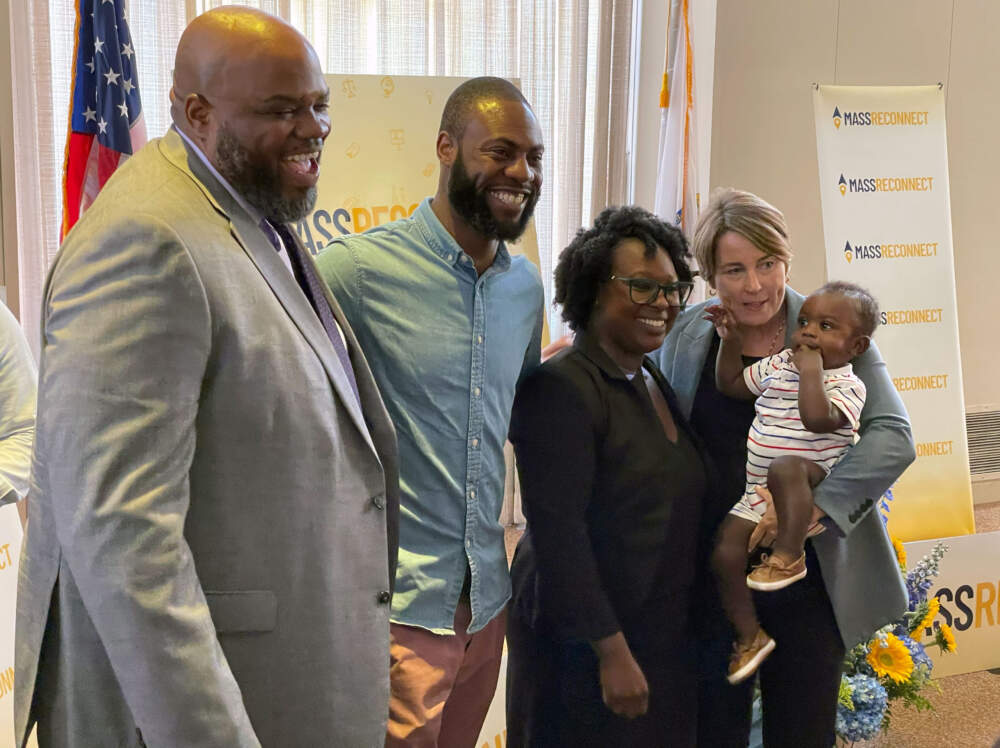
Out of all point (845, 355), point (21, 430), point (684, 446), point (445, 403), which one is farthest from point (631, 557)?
point (21, 430)

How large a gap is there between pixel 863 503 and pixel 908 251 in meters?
2.62

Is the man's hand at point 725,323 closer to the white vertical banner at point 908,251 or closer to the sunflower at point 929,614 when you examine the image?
the sunflower at point 929,614

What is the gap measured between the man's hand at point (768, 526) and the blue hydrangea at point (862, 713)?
958 mm

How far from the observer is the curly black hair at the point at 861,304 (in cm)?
214

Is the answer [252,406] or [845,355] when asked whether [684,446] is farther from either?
[252,406]

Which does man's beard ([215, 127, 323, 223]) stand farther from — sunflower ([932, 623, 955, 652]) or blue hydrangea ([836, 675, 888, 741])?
sunflower ([932, 623, 955, 652])

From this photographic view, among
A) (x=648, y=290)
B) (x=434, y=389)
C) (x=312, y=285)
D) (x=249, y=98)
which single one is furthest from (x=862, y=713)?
(x=249, y=98)

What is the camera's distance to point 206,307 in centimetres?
118

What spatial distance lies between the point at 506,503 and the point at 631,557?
3.74 meters

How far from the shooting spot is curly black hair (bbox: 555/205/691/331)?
6.58 feet

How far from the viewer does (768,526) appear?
2057mm

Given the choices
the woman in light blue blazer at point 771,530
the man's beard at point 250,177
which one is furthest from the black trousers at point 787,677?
the man's beard at point 250,177

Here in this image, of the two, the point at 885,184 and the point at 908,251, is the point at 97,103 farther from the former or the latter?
the point at 908,251

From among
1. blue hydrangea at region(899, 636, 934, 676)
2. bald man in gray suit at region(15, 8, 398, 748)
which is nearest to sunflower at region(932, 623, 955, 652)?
blue hydrangea at region(899, 636, 934, 676)
